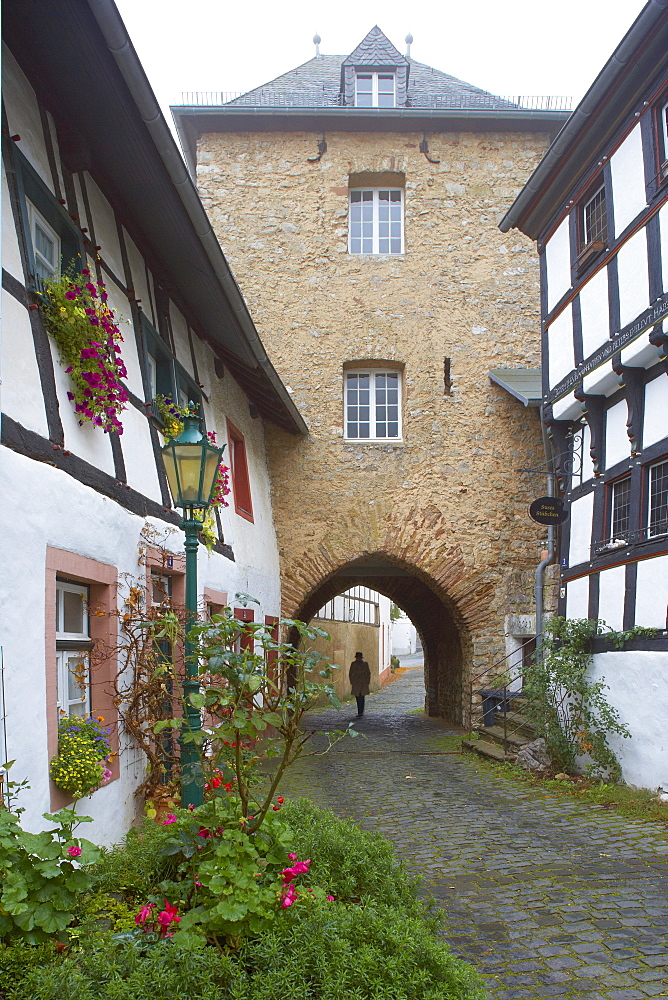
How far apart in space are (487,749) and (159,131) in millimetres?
7372

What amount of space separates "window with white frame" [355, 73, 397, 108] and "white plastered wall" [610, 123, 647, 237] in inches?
256

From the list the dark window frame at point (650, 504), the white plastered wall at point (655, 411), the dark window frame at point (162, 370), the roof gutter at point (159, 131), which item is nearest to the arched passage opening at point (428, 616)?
the dark window frame at point (162, 370)

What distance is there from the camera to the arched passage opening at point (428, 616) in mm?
14168

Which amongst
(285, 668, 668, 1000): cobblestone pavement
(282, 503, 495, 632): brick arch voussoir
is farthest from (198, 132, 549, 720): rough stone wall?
(285, 668, 668, 1000): cobblestone pavement

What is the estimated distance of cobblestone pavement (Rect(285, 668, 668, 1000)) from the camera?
3539 mm

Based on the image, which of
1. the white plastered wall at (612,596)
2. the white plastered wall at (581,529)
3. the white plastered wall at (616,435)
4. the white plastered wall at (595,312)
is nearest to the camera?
the white plastered wall at (612,596)

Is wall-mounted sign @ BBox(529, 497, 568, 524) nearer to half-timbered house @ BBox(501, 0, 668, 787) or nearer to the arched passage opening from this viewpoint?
half-timbered house @ BBox(501, 0, 668, 787)

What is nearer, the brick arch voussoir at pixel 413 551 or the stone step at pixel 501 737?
the stone step at pixel 501 737

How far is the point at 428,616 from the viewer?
1689 centimetres

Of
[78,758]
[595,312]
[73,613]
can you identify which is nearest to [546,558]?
[595,312]

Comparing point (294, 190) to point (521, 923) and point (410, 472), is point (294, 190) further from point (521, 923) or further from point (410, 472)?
point (521, 923)

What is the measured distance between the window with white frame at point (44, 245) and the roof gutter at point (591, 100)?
4854 mm

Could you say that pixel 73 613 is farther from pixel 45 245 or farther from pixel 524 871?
pixel 524 871

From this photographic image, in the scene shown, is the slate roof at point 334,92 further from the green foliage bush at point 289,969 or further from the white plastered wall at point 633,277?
the green foliage bush at point 289,969
